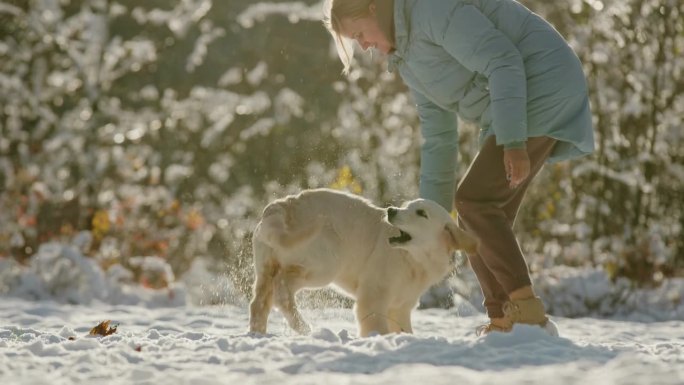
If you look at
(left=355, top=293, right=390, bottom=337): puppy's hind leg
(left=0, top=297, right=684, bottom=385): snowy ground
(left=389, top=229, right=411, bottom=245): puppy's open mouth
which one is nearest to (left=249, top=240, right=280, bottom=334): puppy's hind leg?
(left=0, top=297, right=684, bottom=385): snowy ground

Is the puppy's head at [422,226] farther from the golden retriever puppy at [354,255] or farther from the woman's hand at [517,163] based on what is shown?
the woman's hand at [517,163]

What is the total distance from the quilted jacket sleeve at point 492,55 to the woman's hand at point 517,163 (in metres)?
0.05

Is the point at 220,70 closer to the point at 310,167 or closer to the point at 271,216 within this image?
the point at 310,167

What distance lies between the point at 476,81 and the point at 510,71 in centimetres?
33

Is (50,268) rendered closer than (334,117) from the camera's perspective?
Yes

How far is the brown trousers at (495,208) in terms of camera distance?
412cm

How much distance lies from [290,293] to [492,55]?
1445 mm

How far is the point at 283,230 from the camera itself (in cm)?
430

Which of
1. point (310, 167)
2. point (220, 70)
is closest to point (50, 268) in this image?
point (310, 167)

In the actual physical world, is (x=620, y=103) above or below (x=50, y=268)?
above

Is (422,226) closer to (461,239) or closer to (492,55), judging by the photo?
(461,239)

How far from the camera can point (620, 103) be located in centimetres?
953

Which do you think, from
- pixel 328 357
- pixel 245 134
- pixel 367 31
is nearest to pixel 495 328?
pixel 328 357

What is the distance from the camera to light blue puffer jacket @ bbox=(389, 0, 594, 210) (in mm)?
3889
